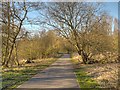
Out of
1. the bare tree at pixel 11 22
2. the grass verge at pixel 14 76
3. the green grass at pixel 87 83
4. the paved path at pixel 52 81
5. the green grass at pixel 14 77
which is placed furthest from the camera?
the bare tree at pixel 11 22

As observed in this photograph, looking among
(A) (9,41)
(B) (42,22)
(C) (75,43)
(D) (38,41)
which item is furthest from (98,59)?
(D) (38,41)

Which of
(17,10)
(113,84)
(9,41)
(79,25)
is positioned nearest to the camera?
(113,84)

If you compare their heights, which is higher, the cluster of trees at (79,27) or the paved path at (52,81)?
the cluster of trees at (79,27)

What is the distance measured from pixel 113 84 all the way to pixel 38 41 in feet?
97.9

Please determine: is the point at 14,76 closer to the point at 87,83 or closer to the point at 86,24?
the point at 87,83

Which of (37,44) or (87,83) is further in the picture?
(37,44)

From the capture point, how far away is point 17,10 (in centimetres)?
2194

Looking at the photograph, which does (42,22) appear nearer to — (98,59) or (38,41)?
(98,59)

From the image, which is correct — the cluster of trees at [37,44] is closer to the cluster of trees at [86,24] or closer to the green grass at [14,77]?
the cluster of trees at [86,24]

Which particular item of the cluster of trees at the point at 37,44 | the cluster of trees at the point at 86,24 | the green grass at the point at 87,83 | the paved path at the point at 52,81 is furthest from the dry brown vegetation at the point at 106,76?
the cluster of trees at the point at 37,44

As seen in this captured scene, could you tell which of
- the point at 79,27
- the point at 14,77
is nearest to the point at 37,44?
the point at 79,27

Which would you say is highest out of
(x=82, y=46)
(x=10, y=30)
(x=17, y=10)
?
(x=17, y=10)

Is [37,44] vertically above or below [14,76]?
above

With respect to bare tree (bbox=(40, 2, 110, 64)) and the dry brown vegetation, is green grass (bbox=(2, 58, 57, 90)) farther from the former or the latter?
bare tree (bbox=(40, 2, 110, 64))
